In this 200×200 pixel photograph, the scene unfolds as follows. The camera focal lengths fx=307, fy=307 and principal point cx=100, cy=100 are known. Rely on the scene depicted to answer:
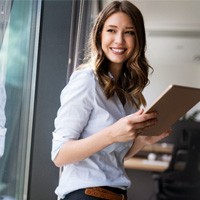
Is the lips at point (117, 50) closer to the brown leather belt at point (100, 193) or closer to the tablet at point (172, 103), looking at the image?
the tablet at point (172, 103)

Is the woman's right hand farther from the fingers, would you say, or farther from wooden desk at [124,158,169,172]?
wooden desk at [124,158,169,172]

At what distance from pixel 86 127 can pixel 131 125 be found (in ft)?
0.52

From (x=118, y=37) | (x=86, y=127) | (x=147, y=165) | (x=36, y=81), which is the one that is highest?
(x=118, y=37)

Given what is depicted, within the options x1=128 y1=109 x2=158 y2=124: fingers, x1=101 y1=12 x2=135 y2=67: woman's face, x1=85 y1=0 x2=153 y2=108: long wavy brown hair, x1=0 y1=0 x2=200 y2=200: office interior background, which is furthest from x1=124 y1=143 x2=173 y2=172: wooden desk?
x1=128 y1=109 x2=158 y2=124: fingers

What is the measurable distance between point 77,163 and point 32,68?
1.13 m

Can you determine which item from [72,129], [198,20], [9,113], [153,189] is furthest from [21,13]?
[198,20]

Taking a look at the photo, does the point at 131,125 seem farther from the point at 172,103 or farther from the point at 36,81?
the point at 36,81

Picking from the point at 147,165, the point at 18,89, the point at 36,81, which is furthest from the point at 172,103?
the point at 147,165

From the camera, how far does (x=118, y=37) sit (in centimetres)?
87

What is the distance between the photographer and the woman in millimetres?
757

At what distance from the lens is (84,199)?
80cm

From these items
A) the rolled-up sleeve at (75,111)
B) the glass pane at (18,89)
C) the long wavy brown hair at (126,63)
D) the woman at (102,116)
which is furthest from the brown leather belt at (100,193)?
the glass pane at (18,89)

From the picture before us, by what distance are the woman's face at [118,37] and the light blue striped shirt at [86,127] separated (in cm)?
9

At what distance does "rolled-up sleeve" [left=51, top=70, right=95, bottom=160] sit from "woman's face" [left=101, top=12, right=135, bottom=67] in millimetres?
122
